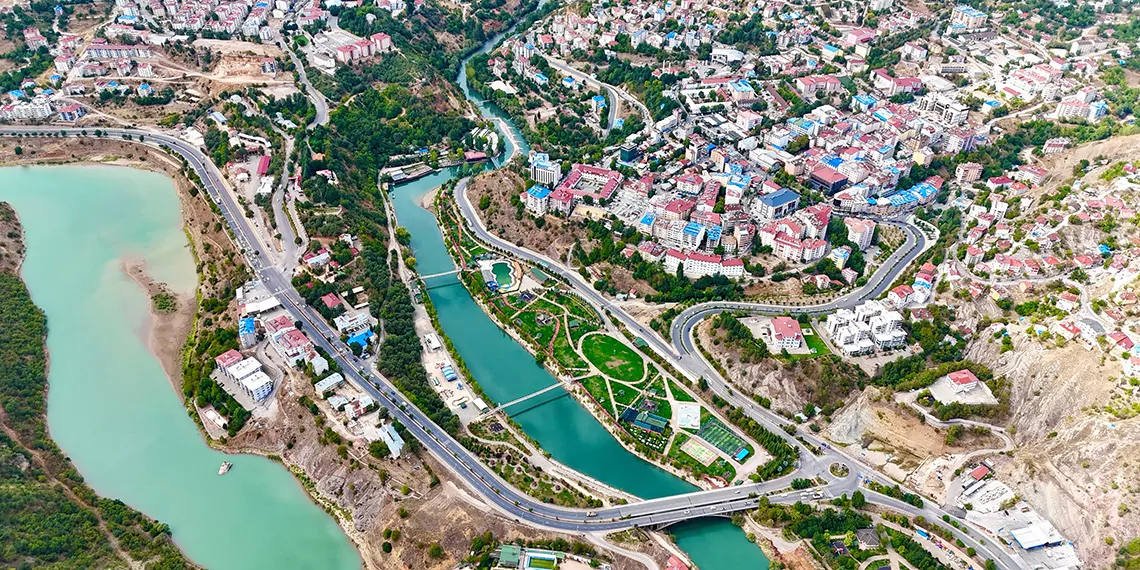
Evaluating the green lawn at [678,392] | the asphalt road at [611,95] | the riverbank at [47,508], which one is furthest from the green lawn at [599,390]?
the asphalt road at [611,95]

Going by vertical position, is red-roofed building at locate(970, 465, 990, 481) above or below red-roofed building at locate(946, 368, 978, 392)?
below

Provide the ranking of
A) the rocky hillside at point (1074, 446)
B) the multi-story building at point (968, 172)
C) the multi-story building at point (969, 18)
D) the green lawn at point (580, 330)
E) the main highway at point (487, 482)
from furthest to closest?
the multi-story building at point (969, 18) < the multi-story building at point (968, 172) < the green lawn at point (580, 330) < the main highway at point (487, 482) < the rocky hillside at point (1074, 446)

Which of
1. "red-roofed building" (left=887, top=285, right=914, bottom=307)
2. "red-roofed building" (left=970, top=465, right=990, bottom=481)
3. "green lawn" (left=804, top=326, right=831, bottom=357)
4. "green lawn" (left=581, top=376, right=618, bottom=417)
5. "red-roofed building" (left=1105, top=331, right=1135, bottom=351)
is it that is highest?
"red-roofed building" (left=1105, top=331, right=1135, bottom=351)

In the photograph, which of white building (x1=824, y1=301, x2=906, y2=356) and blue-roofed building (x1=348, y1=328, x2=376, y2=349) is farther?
blue-roofed building (x1=348, y1=328, x2=376, y2=349)

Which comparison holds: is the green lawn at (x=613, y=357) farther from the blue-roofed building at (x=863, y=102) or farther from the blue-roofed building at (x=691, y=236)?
the blue-roofed building at (x=863, y=102)

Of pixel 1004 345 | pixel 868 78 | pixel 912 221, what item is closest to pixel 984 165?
pixel 912 221

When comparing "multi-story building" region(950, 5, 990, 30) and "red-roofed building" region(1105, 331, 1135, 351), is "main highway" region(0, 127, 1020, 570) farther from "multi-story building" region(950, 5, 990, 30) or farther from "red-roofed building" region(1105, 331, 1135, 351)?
"multi-story building" region(950, 5, 990, 30)

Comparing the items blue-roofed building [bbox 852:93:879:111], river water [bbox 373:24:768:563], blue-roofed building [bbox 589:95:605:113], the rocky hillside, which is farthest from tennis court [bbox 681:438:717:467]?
blue-roofed building [bbox 852:93:879:111]
